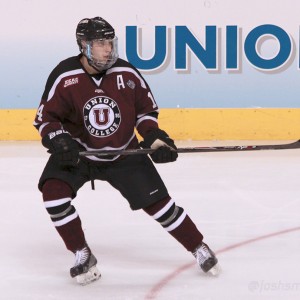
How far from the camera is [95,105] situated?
7.59ft

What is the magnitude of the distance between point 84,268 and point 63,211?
19 centimetres

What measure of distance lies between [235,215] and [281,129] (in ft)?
9.35

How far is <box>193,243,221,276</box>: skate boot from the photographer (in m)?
2.29

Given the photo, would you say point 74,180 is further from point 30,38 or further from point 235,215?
point 30,38

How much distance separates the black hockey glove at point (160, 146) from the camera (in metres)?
2.29

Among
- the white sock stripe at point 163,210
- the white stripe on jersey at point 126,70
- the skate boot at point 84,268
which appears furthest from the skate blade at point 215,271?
the white stripe on jersey at point 126,70

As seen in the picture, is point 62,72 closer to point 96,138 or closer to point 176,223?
point 96,138

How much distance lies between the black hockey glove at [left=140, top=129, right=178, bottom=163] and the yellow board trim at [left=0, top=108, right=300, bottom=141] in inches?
141

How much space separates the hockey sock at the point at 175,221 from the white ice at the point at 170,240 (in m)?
0.10

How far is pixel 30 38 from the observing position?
600 centimetres

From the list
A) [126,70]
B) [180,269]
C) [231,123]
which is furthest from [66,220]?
[231,123]

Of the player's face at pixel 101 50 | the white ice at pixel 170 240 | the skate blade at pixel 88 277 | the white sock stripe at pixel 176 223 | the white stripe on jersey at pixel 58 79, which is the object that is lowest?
the white ice at pixel 170 240

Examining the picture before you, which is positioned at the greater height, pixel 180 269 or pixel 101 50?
pixel 101 50

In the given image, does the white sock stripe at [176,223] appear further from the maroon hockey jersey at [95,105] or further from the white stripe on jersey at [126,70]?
the white stripe on jersey at [126,70]
